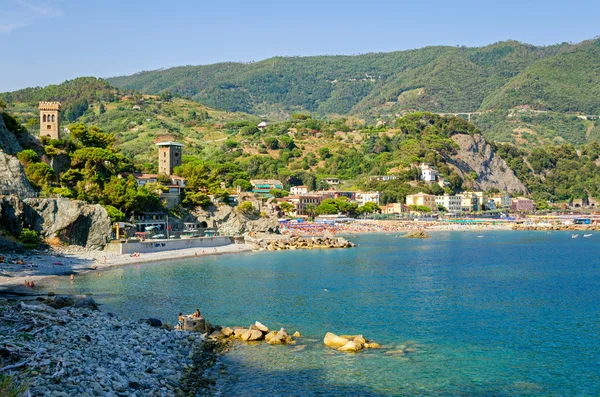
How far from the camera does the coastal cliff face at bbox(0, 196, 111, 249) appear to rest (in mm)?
38125

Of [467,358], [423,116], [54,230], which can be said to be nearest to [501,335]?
[467,358]

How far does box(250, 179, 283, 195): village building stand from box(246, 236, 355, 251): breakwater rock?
42730 mm

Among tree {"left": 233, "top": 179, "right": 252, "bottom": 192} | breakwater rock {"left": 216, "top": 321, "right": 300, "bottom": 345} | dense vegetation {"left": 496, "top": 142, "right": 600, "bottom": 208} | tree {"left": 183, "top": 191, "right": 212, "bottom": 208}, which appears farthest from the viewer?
dense vegetation {"left": 496, "top": 142, "right": 600, "bottom": 208}

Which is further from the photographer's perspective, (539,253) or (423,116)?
(423,116)

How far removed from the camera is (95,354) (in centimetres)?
1531

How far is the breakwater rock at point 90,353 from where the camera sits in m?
12.7

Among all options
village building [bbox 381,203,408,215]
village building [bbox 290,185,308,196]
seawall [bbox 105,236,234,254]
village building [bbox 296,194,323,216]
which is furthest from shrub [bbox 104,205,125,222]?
village building [bbox 381,203,408,215]

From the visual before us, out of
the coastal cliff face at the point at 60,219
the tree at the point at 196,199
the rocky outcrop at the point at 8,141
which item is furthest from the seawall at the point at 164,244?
the rocky outcrop at the point at 8,141

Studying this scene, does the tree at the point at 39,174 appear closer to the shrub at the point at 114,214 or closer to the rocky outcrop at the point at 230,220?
the shrub at the point at 114,214

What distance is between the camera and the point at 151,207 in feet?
176

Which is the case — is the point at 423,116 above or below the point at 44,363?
above

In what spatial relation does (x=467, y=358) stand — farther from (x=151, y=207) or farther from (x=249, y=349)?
(x=151, y=207)

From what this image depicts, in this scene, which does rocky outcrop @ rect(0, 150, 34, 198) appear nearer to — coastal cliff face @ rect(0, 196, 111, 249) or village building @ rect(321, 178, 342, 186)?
coastal cliff face @ rect(0, 196, 111, 249)

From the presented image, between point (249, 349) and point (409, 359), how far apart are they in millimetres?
4918
